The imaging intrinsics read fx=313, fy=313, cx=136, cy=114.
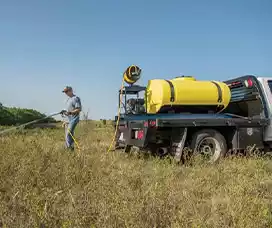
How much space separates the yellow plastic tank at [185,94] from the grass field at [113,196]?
1.97 m

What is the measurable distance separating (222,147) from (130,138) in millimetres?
1913

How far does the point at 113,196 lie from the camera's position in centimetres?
290

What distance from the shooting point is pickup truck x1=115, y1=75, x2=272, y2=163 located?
20.4 ft

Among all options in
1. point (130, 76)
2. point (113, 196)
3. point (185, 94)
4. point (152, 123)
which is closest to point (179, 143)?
point (152, 123)

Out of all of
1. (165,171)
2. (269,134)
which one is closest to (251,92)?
(269,134)

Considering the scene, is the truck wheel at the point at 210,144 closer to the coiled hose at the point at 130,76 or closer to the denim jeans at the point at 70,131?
the coiled hose at the point at 130,76

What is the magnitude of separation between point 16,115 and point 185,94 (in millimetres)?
22333

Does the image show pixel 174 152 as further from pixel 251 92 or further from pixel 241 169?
pixel 251 92

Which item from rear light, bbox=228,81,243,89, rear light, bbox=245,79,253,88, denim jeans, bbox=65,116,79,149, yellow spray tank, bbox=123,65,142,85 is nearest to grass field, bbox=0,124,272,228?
denim jeans, bbox=65,116,79,149

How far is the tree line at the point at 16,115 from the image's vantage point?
23770 millimetres

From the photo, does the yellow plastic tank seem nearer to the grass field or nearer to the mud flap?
the mud flap

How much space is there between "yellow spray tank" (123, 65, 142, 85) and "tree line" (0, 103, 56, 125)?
57.0 ft

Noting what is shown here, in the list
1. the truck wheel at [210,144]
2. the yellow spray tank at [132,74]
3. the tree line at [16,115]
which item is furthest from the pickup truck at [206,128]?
the tree line at [16,115]

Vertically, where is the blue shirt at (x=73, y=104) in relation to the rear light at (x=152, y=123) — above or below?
above
